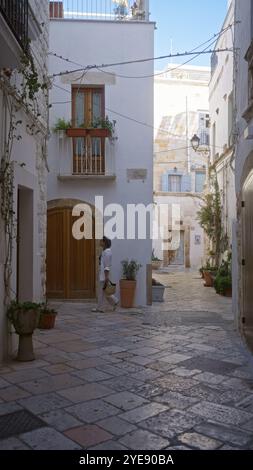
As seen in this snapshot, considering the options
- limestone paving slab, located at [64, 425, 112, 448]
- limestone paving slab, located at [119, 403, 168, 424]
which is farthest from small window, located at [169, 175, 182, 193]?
limestone paving slab, located at [64, 425, 112, 448]

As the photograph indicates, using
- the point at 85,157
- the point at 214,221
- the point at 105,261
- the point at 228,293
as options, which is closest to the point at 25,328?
the point at 105,261

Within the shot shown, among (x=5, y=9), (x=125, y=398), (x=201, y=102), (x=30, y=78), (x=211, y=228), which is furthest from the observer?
(x=201, y=102)

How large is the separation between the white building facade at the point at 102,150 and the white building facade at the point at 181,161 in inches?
509

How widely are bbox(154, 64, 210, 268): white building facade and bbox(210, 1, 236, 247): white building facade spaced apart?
297 inches

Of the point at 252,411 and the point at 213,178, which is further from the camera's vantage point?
the point at 213,178

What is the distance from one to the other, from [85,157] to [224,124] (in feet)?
17.3

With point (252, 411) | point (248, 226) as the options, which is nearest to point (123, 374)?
point (252, 411)

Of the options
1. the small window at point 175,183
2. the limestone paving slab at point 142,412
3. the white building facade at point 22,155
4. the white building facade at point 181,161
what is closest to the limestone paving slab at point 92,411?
the limestone paving slab at point 142,412

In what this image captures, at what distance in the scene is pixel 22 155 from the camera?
648cm

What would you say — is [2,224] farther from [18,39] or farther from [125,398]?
[125,398]

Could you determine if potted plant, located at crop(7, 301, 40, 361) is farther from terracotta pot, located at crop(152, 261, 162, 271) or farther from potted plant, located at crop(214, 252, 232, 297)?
terracotta pot, located at crop(152, 261, 162, 271)

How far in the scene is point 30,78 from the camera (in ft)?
19.6

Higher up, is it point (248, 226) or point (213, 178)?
point (213, 178)

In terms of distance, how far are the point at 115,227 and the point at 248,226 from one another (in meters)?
4.99
